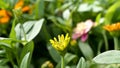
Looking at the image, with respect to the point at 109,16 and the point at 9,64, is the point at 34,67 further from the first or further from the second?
the point at 109,16

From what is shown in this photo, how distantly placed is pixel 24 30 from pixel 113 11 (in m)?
0.34

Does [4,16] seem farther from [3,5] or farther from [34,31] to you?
[34,31]

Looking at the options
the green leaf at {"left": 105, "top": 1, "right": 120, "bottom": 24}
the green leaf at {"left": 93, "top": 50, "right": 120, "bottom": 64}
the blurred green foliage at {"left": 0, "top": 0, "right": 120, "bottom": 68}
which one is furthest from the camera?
the green leaf at {"left": 105, "top": 1, "right": 120, "bottom": 24}

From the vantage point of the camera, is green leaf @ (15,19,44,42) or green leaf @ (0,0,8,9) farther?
green leaf @ (0,0,8,9)

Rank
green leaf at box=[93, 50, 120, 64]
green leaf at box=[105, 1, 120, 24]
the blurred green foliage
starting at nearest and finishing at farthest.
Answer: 1. green leaf at box=[93, 50, 120, 64]
2. the blurred green foliage
3. green leaf at box=[105, 1, 120, 24]

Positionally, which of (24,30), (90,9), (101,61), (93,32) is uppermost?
(90,9)

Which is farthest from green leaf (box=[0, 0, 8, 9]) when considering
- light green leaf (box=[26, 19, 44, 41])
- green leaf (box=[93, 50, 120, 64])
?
green leaf (box=[93, 50, 120, 64])

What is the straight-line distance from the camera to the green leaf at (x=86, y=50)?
92 cm

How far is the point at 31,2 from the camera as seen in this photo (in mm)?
1234

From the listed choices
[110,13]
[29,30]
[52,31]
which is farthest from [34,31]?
[110,13]

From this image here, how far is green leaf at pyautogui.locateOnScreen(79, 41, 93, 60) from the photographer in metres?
0.92

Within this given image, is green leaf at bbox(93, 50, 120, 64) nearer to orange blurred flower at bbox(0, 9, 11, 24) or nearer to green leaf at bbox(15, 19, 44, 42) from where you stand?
green leaf at bbox(15, 19, 44, 42)

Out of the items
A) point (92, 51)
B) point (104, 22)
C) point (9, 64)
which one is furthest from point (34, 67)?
point (104, 22)

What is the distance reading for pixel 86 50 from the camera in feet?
3.08
